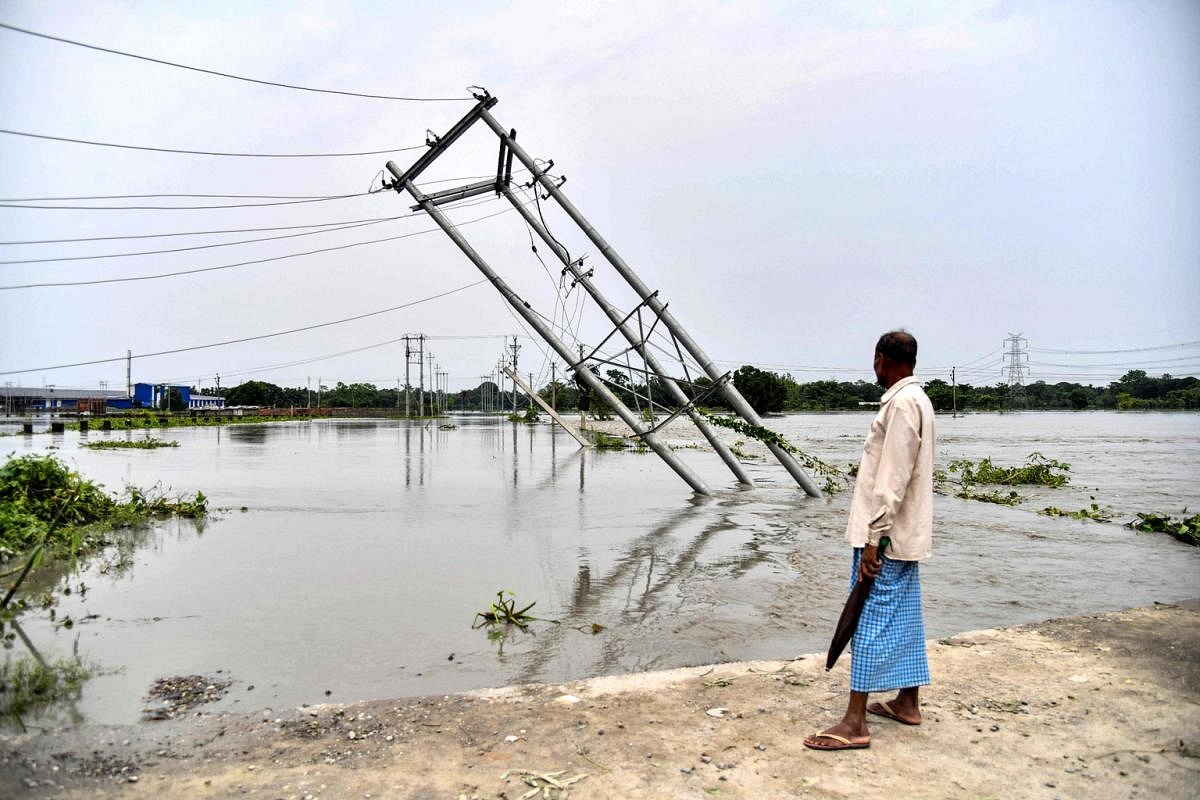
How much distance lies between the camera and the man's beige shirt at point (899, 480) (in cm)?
368

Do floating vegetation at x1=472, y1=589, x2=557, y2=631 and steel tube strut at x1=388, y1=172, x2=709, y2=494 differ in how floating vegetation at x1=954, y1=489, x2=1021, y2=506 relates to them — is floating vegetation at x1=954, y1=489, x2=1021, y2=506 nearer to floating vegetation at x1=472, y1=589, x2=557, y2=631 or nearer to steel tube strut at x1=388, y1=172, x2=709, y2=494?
steel tube strut at x1=388, y1=172, x2=709, y2=494

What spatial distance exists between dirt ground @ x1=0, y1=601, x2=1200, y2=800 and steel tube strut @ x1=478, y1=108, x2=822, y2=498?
9.65m

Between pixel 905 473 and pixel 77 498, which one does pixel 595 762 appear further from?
pixel 77 498

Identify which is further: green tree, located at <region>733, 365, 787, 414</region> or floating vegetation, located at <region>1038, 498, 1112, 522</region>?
green tree, located at <region>733, 365, 787, 414</region>

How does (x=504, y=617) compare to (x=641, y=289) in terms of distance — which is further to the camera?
(x=641, y=289)

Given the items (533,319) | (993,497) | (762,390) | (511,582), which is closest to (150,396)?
(762,390)

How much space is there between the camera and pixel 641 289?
1390cm

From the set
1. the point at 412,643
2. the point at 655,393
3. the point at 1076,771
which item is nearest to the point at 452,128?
the point at 655,393

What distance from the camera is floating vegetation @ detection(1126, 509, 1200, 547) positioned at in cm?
1010

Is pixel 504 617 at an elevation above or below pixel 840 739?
below

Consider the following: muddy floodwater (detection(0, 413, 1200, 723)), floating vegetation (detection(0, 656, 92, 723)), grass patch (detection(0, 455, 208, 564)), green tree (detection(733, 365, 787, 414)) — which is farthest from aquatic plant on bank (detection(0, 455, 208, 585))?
green tree (detection(733, 365, 787, 414))

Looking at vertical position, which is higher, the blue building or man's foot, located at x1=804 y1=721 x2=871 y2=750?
the blue building

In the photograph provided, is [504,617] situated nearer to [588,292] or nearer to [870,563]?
[870,563]

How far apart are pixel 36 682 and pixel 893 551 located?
194 inches
